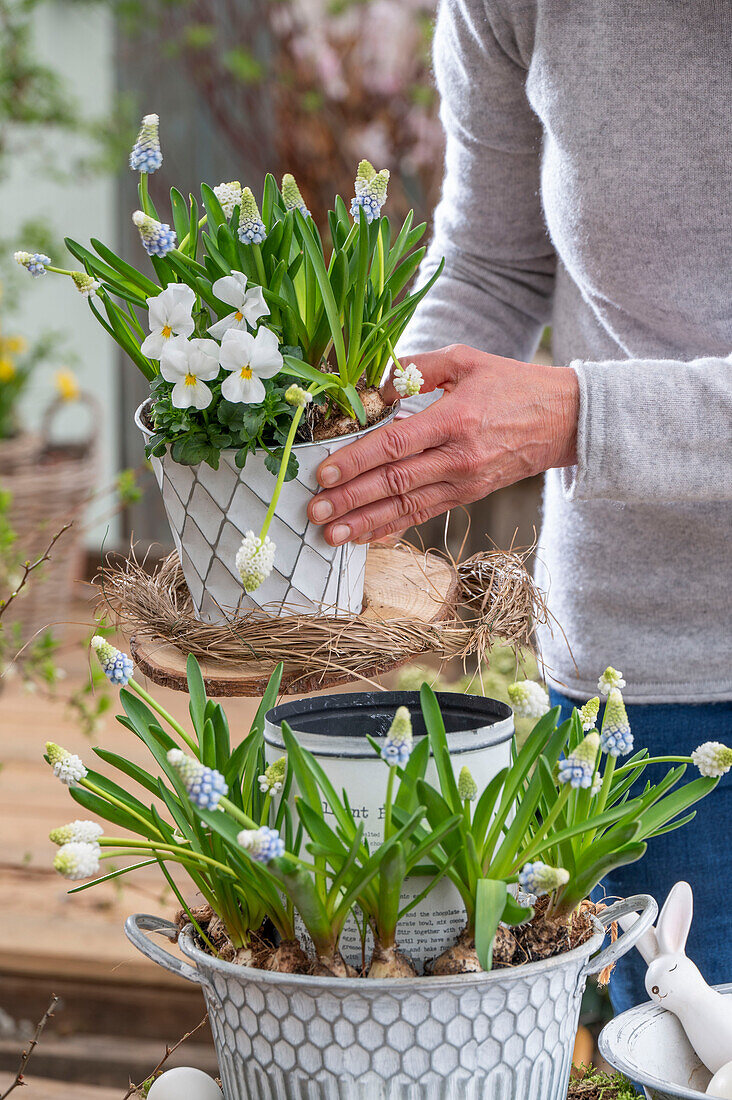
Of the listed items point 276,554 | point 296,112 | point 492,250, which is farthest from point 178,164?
point 276,554

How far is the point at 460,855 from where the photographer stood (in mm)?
499

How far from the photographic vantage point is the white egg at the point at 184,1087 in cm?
58

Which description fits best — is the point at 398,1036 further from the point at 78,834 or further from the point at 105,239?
the point at 105,239

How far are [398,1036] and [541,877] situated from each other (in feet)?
0.32

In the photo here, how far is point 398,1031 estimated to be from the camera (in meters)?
0.48

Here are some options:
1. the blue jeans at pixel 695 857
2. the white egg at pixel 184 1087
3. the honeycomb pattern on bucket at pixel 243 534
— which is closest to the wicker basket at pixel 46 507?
the blue jeans at pixel 695 857

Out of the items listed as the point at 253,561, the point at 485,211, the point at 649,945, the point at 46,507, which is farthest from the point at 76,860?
the point at 46,507

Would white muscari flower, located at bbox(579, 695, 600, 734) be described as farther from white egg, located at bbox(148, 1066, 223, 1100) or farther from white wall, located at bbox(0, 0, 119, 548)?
white wall, located at bbox(0, 0, 119, 548)

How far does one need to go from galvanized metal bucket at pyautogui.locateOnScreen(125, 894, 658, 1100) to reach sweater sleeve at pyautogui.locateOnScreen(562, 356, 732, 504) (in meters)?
0.31

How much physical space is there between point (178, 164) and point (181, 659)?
3.57 m

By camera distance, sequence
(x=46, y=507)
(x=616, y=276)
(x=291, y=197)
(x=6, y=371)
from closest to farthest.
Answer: (x=291, y=197) < (x=616, y=276) < (x=46, y=507) < (x=6, y=371)

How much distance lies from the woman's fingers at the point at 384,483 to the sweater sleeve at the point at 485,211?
0.92ft

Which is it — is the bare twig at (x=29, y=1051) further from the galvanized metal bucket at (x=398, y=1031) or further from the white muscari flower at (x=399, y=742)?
the white muscari flower at (x=399, y=742)

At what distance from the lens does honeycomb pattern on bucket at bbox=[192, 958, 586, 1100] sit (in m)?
0.48
